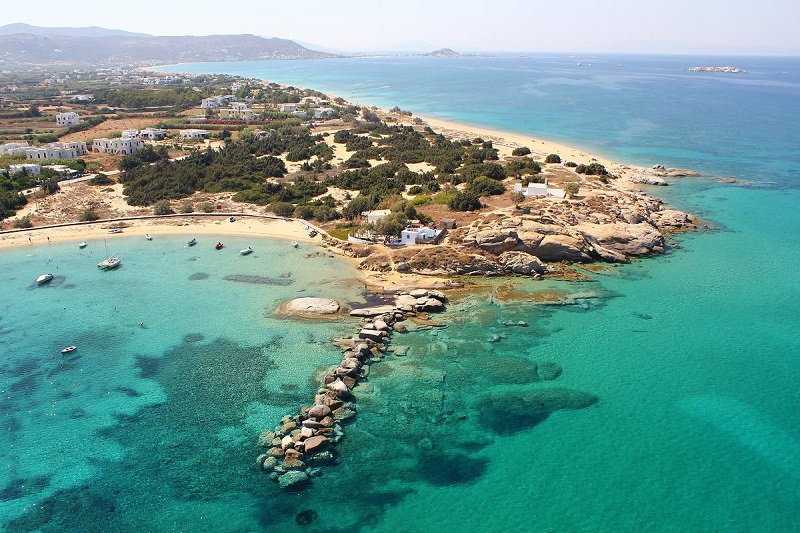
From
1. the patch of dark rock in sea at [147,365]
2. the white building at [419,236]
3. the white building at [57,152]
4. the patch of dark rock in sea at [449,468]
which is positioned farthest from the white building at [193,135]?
the patch of dark rock in sea at [449,468]

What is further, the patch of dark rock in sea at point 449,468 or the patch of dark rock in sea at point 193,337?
the patch of dark rock in sea at point 193,337

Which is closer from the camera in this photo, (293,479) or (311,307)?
(293,479)

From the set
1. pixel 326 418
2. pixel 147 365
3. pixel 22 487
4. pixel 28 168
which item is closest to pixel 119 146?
pixel 28 168

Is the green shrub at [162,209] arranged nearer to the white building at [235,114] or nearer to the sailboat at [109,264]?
the sailboat at [109,264]

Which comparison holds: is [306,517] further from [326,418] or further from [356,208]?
[356,208]

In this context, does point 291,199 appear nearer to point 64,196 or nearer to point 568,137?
point 64,196

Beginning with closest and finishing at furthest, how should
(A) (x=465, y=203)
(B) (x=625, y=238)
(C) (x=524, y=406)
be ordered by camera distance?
(C) (x=524, y=406), (B) (x=625, y=238), (A) (x=465, y=203)

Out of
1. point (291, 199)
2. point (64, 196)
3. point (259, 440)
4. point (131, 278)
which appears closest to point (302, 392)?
point (259, 440)
